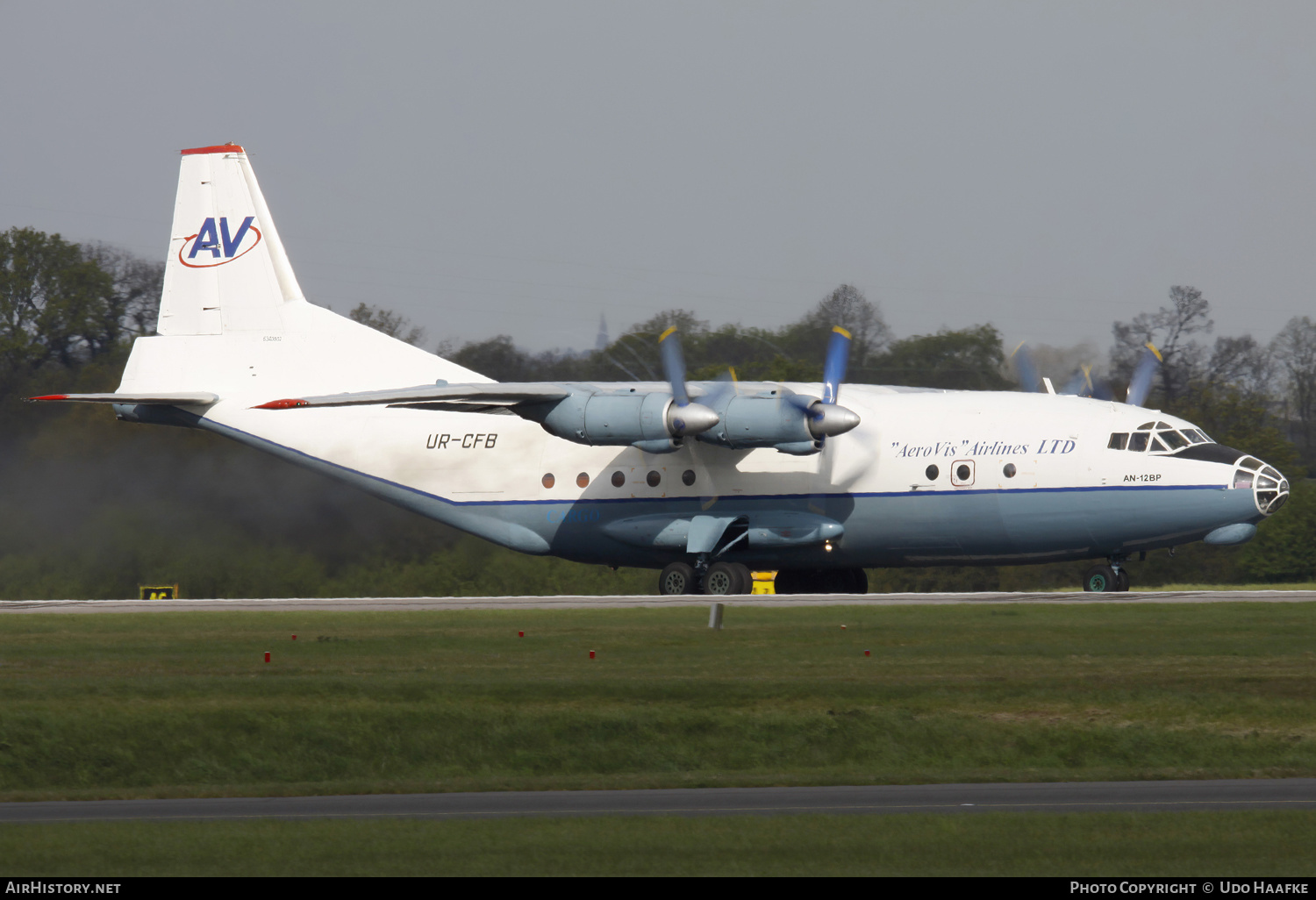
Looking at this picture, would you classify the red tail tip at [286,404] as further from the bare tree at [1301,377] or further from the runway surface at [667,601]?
the bare tree at [1301,377]

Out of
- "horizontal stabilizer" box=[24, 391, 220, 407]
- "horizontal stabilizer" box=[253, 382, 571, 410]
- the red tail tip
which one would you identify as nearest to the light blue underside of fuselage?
"horizontal stabilizer" box=[24, 391, 220, 407]

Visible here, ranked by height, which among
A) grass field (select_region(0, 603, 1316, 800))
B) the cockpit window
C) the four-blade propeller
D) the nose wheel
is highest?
the four-blade propeller

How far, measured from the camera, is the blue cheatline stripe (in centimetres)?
3013

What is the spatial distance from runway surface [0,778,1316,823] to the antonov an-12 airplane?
59.2 feet

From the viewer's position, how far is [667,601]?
101 feet

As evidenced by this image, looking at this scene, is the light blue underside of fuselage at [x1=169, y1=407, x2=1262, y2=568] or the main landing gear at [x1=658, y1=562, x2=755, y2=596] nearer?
the light blue underside of fuselage at [x1=169, y1=407, x2=1262, y2=568]

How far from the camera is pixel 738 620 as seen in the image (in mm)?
25797

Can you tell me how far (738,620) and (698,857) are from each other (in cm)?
1610

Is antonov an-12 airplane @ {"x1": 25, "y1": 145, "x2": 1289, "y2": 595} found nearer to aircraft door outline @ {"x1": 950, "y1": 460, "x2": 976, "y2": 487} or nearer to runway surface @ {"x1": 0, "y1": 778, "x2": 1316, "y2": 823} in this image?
aircraft door outline @ {"x1": 950, "y1": 460, "x2": 976, "y2": 487}

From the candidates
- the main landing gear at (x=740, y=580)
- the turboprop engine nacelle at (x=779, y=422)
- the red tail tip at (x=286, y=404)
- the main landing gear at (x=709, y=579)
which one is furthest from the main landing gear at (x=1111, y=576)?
the red tail tip at (x=286, y=404)

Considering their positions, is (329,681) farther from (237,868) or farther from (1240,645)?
(1240,645)

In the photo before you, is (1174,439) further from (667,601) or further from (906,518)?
(667,601)

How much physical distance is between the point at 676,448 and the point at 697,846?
21862 mm

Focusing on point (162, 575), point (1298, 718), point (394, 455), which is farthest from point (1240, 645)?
point (162, 575)
